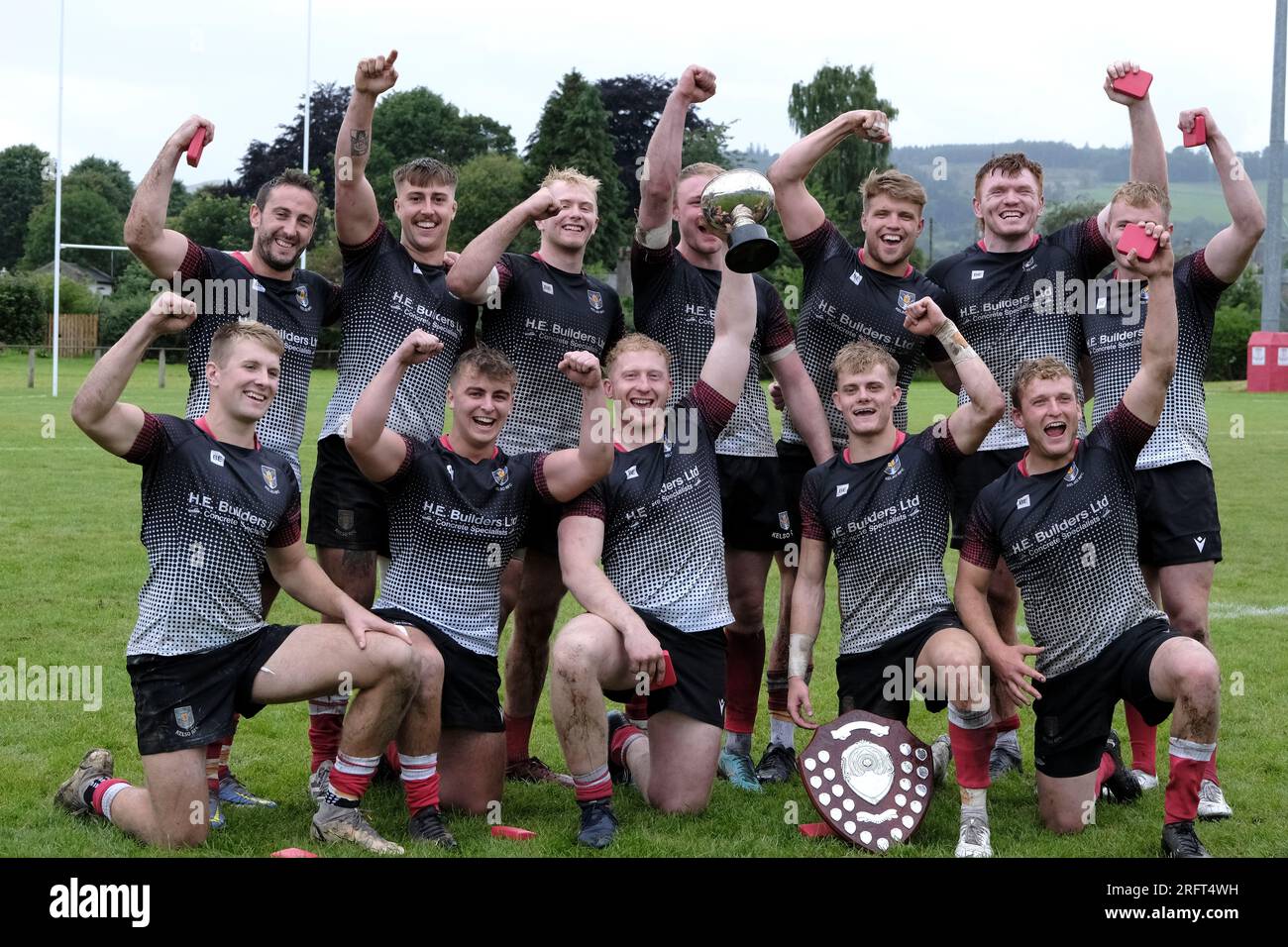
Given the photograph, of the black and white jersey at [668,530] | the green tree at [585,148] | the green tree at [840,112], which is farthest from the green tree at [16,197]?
the black and white jersey at [668,530]

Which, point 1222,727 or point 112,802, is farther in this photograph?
point 1222,727

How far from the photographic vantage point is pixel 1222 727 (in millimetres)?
6809

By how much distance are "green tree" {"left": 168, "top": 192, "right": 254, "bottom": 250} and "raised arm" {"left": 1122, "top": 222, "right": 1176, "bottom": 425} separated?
50.7 m

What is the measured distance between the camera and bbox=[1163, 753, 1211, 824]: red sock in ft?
16.0

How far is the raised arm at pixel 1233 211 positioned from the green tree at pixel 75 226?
74962 mm

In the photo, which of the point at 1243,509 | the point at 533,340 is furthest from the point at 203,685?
the point at 1243,509

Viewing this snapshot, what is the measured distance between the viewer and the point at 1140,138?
606cm

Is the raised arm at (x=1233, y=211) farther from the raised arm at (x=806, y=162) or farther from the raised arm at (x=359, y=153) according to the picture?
the raised arm at (x=359, y=153)

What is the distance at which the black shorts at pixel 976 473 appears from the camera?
20.4ft

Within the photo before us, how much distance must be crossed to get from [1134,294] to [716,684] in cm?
257
